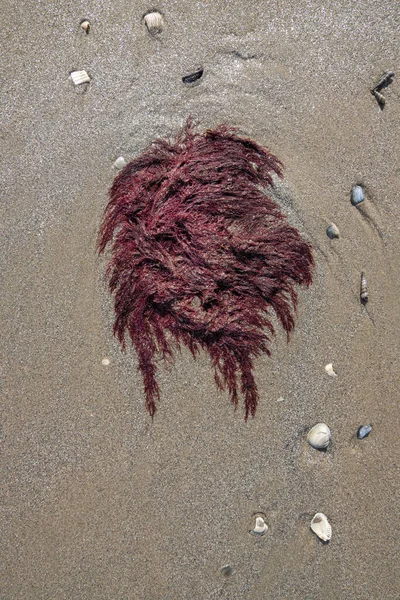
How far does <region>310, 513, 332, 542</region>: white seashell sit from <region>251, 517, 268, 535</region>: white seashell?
0.97 feet

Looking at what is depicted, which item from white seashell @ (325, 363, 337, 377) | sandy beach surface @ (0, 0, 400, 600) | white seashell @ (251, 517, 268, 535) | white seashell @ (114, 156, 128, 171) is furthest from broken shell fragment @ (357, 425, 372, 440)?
white seashell @ (114, 156, 128, 171)

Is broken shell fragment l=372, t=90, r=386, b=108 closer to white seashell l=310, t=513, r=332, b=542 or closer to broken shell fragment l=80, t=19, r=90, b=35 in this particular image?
broken shell fragment l=80, t=19, r=90, b=35

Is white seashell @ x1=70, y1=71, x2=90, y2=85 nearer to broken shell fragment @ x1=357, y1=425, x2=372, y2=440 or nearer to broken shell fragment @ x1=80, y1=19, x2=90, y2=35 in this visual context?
broken shell fragment @ x1=80, y1=19, x2=90, y2=35

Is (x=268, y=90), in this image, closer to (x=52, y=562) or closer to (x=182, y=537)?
(x=182, y=537)

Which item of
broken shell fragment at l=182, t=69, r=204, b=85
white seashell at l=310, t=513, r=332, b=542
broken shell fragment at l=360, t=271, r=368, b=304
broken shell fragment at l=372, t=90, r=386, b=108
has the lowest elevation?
white seashell at l=310, t=513, r=332, b=542

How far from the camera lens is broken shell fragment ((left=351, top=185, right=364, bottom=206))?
2.77m

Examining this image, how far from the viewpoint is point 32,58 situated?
2822mm

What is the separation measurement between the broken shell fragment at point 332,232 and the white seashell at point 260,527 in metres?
1.83

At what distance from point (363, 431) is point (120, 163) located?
7.46ft

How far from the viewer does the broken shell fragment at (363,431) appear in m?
2.79

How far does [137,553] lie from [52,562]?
0.54 meters

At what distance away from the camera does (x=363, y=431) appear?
279cm

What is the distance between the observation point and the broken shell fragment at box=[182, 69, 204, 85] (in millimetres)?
2785

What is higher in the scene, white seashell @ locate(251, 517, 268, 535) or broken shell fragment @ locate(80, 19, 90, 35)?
broken shell fragment @ locate(80, 19, 90, 35)
